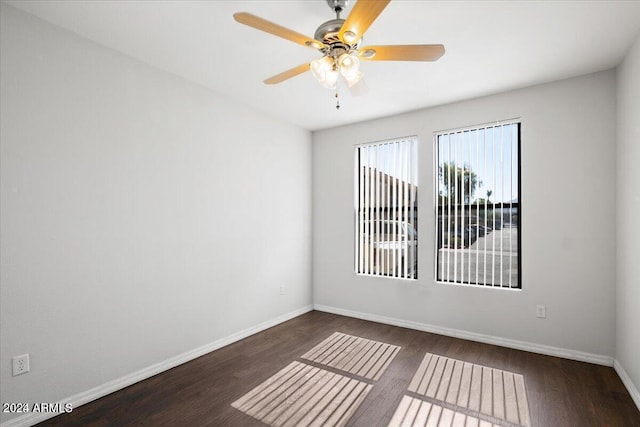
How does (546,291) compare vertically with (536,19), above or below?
below

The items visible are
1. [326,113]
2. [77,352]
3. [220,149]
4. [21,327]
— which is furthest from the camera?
[326,113]

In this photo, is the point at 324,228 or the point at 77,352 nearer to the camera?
the point at 77,352

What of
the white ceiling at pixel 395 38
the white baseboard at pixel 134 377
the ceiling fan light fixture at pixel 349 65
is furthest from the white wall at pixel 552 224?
the ceiling fan light fixture at pixel 349 65

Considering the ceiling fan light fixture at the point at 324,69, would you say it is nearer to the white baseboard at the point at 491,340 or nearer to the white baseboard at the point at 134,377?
the white baseboard at the point at 134,377

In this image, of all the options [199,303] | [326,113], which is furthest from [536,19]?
[199,303]

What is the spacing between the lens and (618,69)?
2861mm

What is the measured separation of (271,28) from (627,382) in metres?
3.62

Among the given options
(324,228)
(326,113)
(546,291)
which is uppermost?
(326,113)

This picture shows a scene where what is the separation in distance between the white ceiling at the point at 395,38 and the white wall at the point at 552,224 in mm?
279

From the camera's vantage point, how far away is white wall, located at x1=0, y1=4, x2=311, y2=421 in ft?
6.97

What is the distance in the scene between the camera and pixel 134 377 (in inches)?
105

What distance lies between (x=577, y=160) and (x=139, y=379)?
437 cm

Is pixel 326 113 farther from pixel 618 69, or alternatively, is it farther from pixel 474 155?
pixel 618 69

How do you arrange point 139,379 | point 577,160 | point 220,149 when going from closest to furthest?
point 139,379 → point 577,160 → point 220,149
